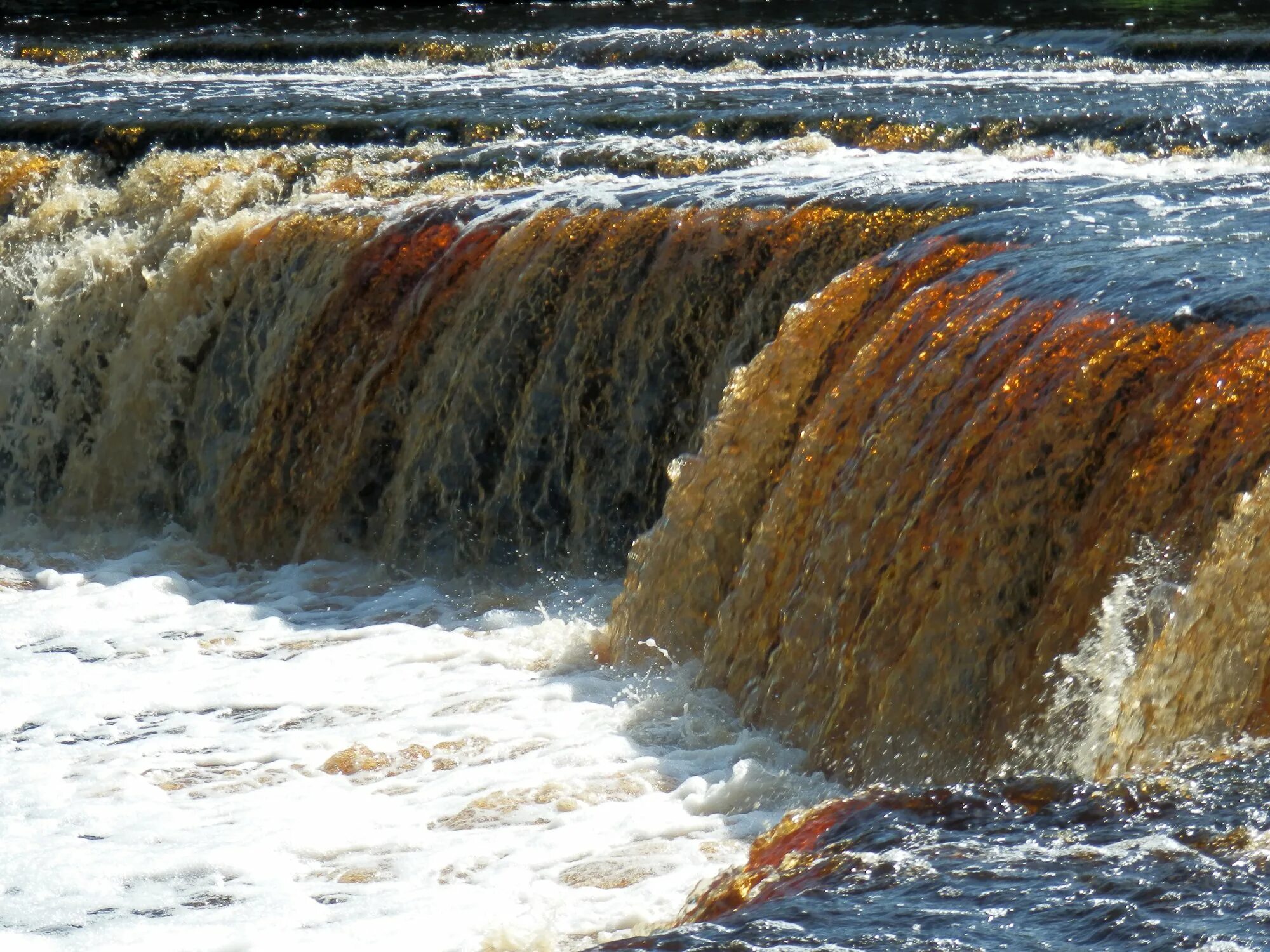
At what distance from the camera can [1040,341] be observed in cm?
532

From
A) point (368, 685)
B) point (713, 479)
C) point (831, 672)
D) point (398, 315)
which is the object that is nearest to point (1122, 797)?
point (831, 672)

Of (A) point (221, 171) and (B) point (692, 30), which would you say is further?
(B) point (692, 30)

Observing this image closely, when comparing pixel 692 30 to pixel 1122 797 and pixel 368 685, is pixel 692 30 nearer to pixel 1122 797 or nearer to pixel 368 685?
pixel 368 685

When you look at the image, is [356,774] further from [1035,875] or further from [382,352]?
[1035,875]

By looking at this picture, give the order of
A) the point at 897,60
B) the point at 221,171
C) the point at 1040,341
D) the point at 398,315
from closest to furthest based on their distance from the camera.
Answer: the point at 1040,341 < the point at 398,315 < the point at 221,171 < the point at 897,60

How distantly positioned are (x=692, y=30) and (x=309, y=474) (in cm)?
846

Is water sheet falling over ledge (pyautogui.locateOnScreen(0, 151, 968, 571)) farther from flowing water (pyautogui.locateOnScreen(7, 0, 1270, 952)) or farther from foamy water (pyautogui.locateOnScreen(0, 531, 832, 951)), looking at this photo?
foamy water (pyautogui.locateOnScreen(0, 531, 832, 951))

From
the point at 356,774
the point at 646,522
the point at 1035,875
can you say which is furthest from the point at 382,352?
the point at 1035,875

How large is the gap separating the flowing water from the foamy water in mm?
23

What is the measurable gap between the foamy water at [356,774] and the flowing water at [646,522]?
0.9 inches

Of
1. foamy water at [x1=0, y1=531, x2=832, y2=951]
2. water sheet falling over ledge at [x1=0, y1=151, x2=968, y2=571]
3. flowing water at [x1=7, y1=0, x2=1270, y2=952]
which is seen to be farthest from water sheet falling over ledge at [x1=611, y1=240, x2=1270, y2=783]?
water sheet falling over ledge at [x1=0, y1=151, x2=968, y2=571]

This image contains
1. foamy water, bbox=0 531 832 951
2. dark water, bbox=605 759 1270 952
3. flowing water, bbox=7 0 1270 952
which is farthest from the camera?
foamy water, bbox=0 531 832 951

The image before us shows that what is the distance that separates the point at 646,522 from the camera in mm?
7465

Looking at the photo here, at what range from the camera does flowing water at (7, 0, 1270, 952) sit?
13.8 feet
